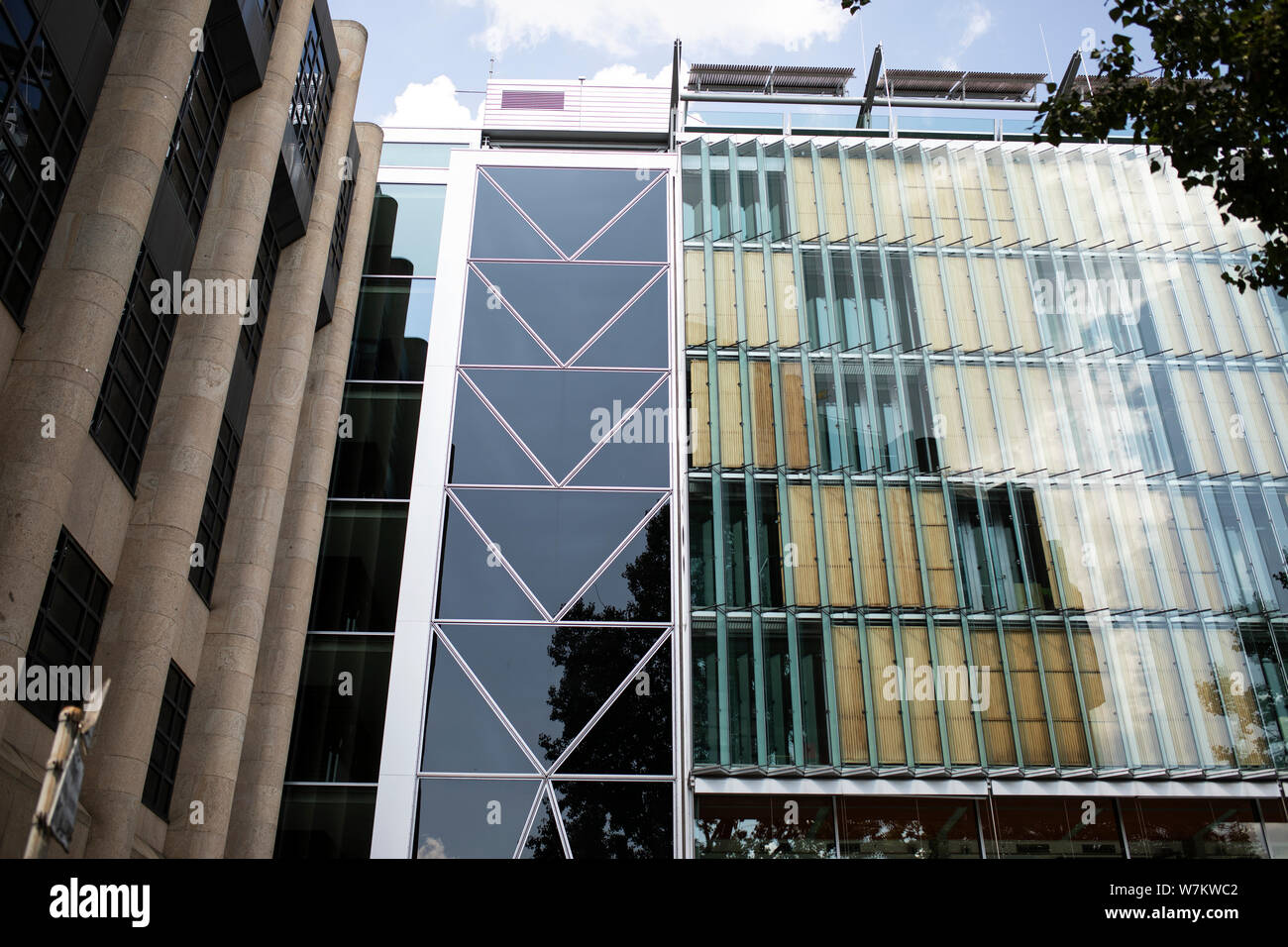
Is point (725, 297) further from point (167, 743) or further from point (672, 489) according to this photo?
point (167, 743)

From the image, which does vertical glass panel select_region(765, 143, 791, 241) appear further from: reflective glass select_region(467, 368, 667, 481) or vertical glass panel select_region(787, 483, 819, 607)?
vertical glass panel select_region(787, 483, 819, 607)

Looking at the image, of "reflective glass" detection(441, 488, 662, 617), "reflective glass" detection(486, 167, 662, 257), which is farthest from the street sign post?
"reflective glass" detection(486, 167, 662, 257)

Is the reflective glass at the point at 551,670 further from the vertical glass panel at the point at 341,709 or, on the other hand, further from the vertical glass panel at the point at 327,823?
the vertical glass panel at the point at 327,823

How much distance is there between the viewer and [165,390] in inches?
744

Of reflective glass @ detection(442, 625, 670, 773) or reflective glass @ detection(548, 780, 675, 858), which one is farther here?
reflective glass @ detection(442, 625, 670, 773)

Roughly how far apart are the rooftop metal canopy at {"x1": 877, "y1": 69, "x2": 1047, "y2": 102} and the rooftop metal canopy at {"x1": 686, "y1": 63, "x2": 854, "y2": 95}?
1.81 metres

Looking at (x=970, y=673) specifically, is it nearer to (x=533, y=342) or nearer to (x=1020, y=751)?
(x=1020, y=751)

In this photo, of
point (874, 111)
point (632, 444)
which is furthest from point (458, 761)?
point (874, 111)

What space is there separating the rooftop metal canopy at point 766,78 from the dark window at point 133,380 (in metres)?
21.8

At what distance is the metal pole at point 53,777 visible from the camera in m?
7.53

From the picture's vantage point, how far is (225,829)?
64.9 ft

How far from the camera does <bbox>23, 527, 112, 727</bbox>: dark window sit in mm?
15219

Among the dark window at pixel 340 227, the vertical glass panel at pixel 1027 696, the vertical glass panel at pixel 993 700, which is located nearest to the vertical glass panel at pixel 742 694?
the vertical glass panel at pixel 993 700

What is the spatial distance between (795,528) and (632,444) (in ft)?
15.8
